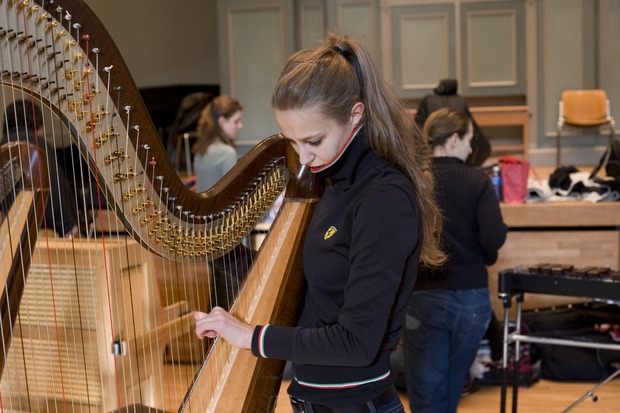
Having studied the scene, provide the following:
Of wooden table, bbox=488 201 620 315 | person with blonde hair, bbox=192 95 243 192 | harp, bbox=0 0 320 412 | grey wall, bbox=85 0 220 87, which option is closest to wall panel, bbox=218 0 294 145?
grey wall, bbox=85 0 220 87

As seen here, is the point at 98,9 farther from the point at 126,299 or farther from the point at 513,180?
the point at 126,299

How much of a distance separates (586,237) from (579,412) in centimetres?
112

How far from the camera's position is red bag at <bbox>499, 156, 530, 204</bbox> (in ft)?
14.7

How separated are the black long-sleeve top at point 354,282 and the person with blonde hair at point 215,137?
3.05 m

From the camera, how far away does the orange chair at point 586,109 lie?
8539 millimetres

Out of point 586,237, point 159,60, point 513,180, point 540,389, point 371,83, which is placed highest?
point 159,60

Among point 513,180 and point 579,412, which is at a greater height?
point 513,180

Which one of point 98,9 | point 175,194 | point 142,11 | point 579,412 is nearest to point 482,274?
point 579,412

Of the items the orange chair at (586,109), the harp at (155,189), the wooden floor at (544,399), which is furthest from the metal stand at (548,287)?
the orange chair at (586,109)

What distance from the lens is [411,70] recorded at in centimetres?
951

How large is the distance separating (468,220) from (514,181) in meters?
1.73

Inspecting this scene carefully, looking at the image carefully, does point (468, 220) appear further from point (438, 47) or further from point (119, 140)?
point (438, 47)

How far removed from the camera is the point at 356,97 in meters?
1.47

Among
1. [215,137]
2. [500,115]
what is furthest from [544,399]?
[500,115]
